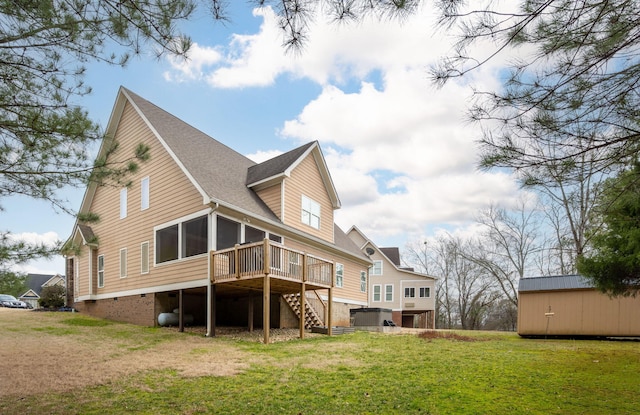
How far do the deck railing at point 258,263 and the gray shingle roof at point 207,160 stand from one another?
195 cm

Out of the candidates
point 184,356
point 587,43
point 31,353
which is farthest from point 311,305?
point 587,43

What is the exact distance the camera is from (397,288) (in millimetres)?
34594

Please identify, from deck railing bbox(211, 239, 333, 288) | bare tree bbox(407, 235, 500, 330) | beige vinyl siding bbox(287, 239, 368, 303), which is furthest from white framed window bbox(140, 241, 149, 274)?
bare tree bbox(407, 235, 500, 330)

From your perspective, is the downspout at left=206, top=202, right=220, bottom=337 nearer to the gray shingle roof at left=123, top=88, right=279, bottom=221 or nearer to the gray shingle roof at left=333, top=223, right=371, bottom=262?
the gray shingle roof at left=123, top=88, right=279, bottom=221

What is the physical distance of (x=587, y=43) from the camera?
4.63m

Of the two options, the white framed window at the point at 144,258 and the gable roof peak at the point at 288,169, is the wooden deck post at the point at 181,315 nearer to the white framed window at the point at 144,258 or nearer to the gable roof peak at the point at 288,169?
the white framed window at the point at 144,258

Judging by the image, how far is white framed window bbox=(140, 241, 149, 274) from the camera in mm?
15936

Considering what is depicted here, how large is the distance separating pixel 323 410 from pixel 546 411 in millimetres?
2912

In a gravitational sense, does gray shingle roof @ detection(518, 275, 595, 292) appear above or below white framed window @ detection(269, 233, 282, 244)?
below

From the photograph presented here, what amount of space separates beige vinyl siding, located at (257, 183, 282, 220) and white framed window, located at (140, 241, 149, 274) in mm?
4903

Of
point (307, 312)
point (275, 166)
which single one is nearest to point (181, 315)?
point (307, 312)

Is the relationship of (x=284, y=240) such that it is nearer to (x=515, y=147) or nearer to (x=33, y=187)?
(x=33, y=187)

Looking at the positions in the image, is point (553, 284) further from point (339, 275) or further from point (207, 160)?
point (207, 160)

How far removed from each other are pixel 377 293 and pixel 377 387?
28927 millimetres
